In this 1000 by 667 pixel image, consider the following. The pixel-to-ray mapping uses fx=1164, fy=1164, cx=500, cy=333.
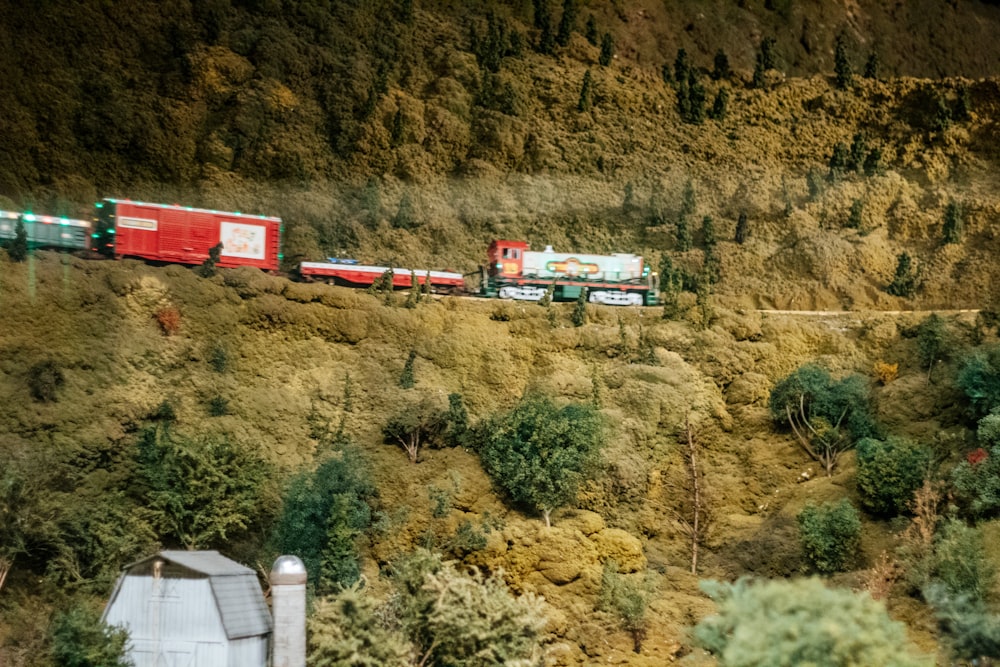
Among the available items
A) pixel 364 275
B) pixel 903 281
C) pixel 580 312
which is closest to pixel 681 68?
pixel 903 281

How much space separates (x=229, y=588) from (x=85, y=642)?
276cm

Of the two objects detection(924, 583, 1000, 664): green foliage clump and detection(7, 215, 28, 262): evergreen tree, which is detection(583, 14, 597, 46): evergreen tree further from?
detection(924, 583, 1000, 664): green foliage clump

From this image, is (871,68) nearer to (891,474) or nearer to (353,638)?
(891,474)

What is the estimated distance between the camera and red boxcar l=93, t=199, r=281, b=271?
35.9 m

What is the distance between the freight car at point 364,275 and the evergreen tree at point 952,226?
711 inches

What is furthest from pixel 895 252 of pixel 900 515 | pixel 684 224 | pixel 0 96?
pixel 0 96

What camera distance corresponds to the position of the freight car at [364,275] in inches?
1505

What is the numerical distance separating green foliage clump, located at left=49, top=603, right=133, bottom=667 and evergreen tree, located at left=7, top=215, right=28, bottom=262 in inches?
557

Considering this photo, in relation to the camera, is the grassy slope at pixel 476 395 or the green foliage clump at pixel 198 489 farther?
the grassy slope at pixel 476 395

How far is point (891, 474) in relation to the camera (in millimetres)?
28828

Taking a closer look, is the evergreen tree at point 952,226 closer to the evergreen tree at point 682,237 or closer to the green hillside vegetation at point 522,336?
the green hillside vegetation at point 522,336

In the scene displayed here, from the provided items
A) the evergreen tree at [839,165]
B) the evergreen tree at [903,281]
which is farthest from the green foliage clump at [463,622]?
the evergreen tree at [839,165]

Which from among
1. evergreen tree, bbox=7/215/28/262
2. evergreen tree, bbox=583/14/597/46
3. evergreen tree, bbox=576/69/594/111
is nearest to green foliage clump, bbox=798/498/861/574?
evergreen tree, bbox=7/215/28/262

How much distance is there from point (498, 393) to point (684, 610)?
9556mm
